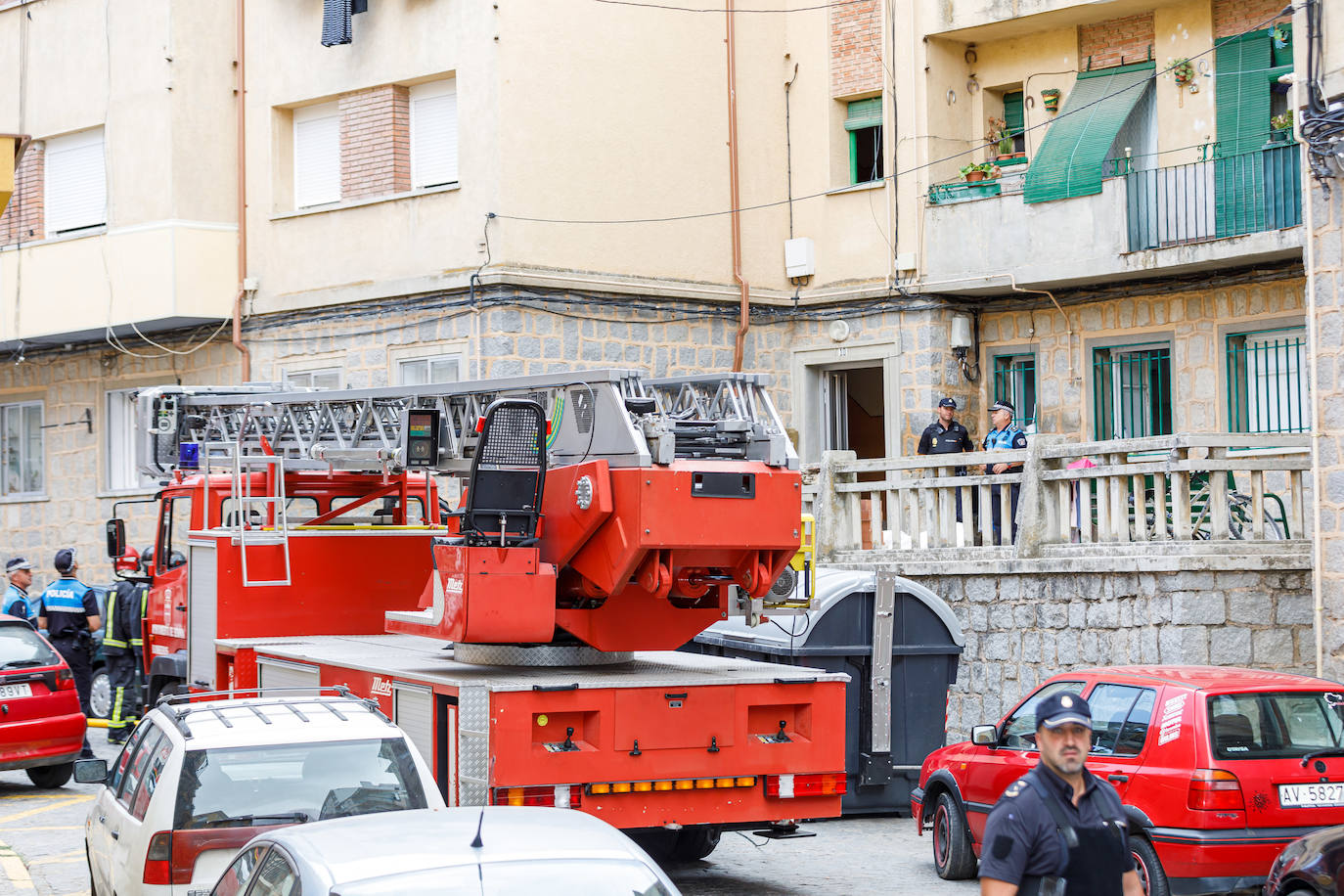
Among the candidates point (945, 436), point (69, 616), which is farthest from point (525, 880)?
point (69, 616)

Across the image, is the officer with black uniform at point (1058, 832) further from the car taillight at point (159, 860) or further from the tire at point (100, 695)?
the tire at point (100, 695)

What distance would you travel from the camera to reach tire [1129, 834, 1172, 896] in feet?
31.4

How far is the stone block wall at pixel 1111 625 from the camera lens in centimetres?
1473

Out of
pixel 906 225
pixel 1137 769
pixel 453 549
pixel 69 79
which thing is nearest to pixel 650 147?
pixel 906 225

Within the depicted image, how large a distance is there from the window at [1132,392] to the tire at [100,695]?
38.1 ft

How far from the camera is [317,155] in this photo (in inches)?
898

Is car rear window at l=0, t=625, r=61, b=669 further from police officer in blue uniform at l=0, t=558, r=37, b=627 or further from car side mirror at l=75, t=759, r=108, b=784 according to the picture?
car side mirror at l=75, t=759, r=108, b=784

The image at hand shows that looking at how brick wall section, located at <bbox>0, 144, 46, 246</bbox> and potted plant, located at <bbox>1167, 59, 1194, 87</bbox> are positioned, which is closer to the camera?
potted plant, located at <bbox>1167, 59, 1194, 87</bbox>

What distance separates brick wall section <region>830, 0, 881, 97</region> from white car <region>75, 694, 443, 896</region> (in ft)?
50.1

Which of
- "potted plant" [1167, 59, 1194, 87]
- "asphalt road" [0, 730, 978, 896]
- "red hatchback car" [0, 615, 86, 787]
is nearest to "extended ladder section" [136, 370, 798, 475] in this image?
"red hatchback car" [0, 615, 86, 787]

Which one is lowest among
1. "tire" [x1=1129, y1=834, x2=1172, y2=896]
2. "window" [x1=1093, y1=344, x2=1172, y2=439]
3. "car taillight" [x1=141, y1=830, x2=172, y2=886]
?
"tire" [x1=1129, y1=834, x2=1172, y2=896]

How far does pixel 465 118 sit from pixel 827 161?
4631 millimetres

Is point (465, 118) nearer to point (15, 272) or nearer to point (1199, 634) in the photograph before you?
point (15, 272)

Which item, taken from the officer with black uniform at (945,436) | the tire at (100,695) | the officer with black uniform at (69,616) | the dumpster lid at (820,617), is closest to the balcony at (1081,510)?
the officer with black uniform at (945,436)
